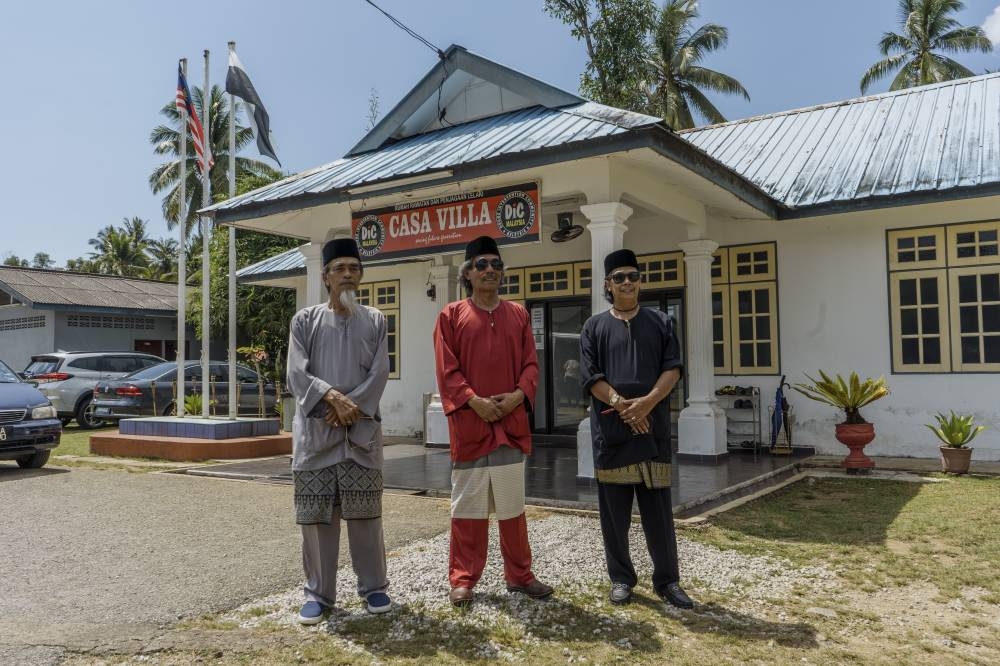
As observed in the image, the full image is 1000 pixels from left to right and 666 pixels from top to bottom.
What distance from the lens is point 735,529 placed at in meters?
5.65

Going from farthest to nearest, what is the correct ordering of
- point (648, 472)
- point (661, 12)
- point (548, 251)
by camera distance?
point (661, 12) < point (548, 251) < point (648, 472)

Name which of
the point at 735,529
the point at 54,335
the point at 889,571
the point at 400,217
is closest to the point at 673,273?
the point at 400,217

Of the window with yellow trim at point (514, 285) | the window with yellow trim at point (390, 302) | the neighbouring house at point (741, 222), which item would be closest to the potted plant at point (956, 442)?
the neighbouring house at point (741, 222)

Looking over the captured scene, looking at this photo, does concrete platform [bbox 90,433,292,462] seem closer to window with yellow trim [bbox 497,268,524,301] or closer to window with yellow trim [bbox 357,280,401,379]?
window with yellow trim [bbox 357,280,401,379]

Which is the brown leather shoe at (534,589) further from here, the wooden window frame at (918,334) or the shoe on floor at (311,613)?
the wooden window frame at (918,334)

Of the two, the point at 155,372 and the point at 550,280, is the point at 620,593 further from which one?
the point at 155,372

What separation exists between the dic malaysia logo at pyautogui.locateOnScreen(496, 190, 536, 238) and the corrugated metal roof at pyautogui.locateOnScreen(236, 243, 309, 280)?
7217 mm

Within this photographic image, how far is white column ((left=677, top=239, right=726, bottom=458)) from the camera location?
30.0 feet

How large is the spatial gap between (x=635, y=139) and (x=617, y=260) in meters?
2.58

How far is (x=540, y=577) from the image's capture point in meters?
4.44

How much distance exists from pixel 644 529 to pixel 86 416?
49.1 ft

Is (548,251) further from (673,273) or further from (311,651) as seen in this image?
(311,651)

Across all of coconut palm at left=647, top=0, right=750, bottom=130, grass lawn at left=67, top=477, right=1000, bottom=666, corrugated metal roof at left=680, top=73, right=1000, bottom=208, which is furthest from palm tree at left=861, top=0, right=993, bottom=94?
grass lawn at left=67, top=477, right=1000, bottom=666

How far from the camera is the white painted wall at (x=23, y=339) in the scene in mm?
23266
